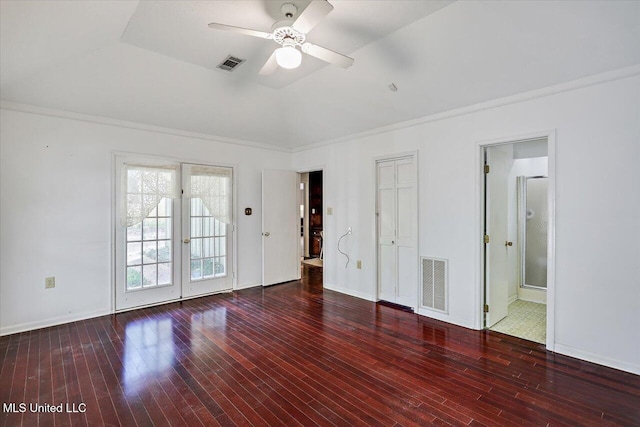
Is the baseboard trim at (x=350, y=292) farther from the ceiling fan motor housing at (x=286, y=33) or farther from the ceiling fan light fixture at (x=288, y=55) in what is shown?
the ceiling fan motor housing at (x=286, y=33)

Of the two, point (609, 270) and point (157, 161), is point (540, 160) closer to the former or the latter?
point (609, 270)

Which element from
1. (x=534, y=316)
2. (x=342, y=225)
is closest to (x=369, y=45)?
(x=342, y=225)

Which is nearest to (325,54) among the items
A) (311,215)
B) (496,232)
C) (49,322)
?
(496,232)

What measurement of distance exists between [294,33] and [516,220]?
13.8 feet

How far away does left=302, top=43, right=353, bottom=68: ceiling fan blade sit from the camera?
2291 millimetres

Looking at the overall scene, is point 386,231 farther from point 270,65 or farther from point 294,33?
point 294,33

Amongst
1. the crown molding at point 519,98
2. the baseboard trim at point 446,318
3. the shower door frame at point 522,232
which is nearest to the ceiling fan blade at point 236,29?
the crown molding at point 519,98

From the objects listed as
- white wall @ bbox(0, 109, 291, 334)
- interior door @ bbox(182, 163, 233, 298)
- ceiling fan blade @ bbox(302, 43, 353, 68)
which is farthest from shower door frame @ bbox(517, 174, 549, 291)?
white wall @ bbox(0, 109, 291, 334)

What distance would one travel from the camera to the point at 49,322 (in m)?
3.67

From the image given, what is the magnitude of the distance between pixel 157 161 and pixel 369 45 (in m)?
3.30

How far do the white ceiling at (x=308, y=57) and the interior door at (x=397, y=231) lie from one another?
0.77m

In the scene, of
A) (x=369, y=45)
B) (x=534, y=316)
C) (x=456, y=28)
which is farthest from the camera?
(x=534, y=316)

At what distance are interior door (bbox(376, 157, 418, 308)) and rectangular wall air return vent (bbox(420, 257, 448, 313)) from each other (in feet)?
0.50

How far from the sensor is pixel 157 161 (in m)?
4.45
